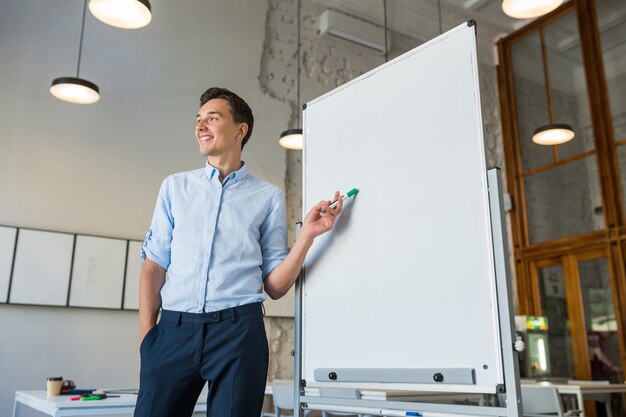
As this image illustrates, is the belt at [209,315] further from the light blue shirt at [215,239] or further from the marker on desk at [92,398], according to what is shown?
the marker on desk at [92,398]

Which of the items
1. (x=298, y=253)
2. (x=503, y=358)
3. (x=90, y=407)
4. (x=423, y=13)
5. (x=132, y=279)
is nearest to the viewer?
(x=503, y=358)

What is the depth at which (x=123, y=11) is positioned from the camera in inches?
130

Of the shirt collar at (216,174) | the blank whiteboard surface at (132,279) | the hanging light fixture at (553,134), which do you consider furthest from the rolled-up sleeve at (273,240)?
the hanging light fixture at (553,134)

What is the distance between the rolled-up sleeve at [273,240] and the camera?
156 centimetres

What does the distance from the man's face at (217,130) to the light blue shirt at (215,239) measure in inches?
2.3

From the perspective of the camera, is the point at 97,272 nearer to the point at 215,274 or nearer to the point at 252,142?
the point at 252,142

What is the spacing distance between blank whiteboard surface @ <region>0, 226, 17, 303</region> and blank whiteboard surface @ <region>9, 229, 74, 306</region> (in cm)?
4

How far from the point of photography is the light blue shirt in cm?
139

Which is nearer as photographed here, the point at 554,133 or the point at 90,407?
the point at 90,407

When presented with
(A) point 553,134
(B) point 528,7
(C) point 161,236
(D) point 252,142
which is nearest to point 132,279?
(D) point 252,142

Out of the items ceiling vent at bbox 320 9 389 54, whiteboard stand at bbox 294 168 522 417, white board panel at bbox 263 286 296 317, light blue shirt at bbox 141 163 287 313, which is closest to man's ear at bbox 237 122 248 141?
light blue shirt at bbox 141 163 287 313

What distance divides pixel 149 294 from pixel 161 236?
16 centimetres

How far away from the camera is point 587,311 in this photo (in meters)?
5.96

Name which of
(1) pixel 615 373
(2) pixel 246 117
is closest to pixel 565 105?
(1) pixel 615 373
